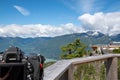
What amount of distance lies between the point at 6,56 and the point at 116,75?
122 inches

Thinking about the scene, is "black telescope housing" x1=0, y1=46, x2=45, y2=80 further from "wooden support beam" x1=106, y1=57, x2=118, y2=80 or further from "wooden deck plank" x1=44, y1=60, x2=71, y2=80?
"wooden support beam" x1=106, y1=57, x2=118, y2=80

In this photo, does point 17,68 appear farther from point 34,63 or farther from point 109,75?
point 109,75

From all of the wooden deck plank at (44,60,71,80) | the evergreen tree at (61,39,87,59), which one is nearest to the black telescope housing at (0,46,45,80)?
the wooden deck plank at (44,60,71,80)

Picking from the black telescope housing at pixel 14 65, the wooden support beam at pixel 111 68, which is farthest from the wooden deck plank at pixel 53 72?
the wooden support beam at pixel 111 68

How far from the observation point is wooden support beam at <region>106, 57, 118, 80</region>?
4023mm

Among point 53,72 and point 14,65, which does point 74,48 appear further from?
point 14,65

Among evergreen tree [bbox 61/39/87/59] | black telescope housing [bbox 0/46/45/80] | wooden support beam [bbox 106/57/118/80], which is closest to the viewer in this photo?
black telescope housing [bbox 0/46/45/80]

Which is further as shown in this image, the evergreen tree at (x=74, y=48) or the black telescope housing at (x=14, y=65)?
the evergreen tree at (x=74, y=48)

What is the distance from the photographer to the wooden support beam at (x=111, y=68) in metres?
4.02

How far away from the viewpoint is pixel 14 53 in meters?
1.14

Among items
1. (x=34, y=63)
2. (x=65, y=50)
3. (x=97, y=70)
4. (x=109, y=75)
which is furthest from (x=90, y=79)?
(x=65, y=50)

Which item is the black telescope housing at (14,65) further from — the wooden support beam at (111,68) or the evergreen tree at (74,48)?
the evergreen tree at (74,48)

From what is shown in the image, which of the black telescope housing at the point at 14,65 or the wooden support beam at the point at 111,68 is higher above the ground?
the black telescope housing at the point at 14,65

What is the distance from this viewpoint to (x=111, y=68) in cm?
404
